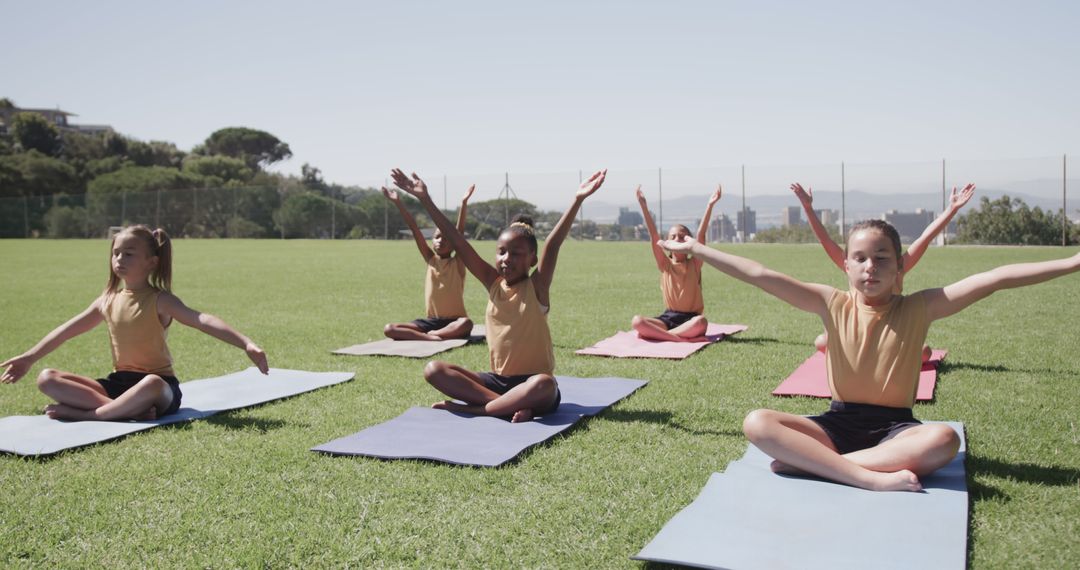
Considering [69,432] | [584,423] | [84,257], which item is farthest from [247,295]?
[84,257]

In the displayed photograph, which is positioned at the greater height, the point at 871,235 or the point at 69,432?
the point at 871,235

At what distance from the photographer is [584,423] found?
19.1 ft

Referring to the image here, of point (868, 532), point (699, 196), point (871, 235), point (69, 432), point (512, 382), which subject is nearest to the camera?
point (868, 532)

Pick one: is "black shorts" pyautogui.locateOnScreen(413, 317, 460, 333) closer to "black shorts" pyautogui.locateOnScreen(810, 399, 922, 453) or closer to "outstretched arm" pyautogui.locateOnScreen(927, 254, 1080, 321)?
"black shorts" pyautogui.locateOnScreen(810, 399, 922, 453)

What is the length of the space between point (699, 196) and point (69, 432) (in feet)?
111

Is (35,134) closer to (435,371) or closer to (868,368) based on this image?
(435,371)

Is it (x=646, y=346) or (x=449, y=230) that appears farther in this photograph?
(x=646, y=346)

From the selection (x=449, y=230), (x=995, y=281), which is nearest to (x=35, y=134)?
(x=449, y=230)

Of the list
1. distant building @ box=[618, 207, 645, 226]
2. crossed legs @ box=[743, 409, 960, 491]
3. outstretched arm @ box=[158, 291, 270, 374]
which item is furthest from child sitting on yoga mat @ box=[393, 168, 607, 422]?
distant building @ box=[618, 207, 645, 226]

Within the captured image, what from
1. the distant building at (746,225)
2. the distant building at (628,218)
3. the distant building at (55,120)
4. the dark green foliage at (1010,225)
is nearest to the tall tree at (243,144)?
the distant building at (55,120)

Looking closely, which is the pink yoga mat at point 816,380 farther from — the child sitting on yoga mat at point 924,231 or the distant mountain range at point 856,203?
the distant mountain range at point 856,203

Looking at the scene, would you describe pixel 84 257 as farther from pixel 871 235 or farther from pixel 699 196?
pixel 871 235

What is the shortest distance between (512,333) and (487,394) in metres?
0.47

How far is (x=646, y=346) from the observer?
9.11 metres
